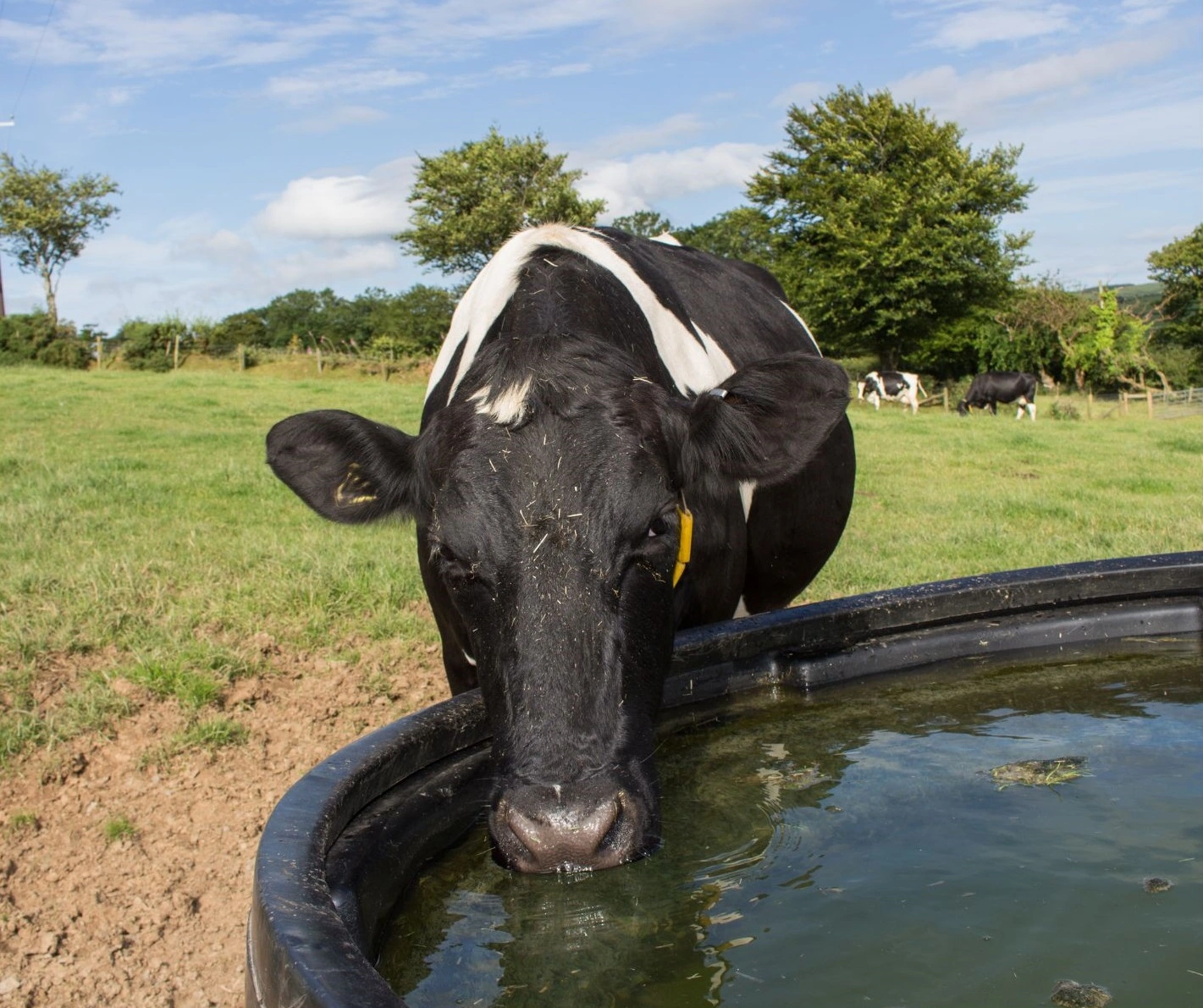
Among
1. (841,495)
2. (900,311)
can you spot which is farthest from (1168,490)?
(900,311)

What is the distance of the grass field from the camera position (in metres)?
4.90

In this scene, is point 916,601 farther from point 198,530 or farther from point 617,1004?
point 198,530

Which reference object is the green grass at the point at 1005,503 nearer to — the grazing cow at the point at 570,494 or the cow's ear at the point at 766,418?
the grazing cow at the point at 570,494

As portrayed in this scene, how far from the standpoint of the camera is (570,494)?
2.51 meters

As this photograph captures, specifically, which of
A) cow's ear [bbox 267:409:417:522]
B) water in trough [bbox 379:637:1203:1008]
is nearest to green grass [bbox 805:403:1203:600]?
water in trough [bbox 379:637:1203:1008]

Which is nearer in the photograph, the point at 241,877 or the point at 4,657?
the point at 241,877

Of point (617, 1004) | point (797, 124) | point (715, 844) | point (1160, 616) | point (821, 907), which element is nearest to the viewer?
point (617, 1004)

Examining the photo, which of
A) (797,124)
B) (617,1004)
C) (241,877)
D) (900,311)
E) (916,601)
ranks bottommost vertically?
(241,877)

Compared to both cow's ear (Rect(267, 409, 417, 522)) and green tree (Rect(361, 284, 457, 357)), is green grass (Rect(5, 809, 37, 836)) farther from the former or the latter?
green tree (Rect(361, 284, 457, 357))

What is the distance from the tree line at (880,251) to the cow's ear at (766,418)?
33.6m

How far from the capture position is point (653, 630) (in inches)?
103

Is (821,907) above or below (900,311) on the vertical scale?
below

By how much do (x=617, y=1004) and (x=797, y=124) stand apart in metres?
44.8

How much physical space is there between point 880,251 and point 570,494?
39336mm
